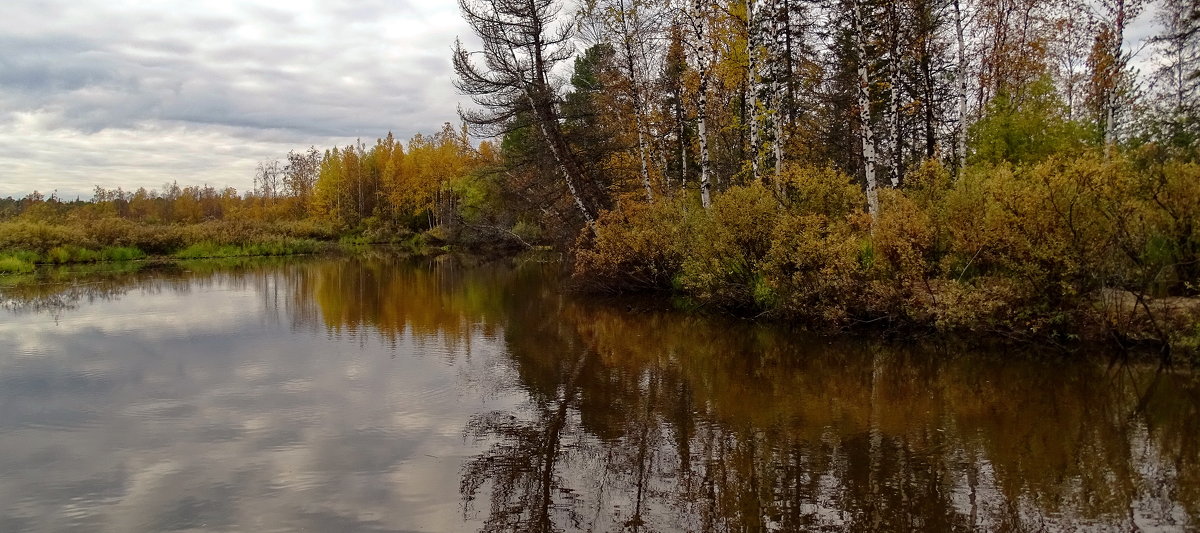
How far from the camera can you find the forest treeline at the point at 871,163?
1119cm

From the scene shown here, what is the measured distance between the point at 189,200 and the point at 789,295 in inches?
3354

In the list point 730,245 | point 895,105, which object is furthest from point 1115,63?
point 730,245

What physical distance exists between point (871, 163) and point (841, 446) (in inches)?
347

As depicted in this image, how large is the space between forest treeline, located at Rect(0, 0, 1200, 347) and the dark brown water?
4.29 feet

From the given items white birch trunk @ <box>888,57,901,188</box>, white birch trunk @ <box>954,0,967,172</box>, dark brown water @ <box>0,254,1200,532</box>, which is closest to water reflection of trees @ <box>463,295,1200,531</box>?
dark brown water @ <box>0,254,1200,532</box>

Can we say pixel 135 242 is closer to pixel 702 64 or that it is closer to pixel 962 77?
pixel 702 64

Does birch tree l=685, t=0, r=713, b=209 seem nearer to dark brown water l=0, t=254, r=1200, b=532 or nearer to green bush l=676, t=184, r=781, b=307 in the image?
green bush l=676, t=184, r=781, b=307

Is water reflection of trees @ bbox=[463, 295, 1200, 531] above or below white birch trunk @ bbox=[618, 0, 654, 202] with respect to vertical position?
below

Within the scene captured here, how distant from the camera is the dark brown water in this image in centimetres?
582

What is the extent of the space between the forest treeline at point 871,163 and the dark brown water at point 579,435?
4.29ft

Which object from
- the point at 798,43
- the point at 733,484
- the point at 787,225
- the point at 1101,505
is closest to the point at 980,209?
the point at 787,225

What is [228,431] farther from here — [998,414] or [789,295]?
[789,295]

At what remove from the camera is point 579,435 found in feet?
26.0

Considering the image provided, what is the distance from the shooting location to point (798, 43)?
21656 millimetres
